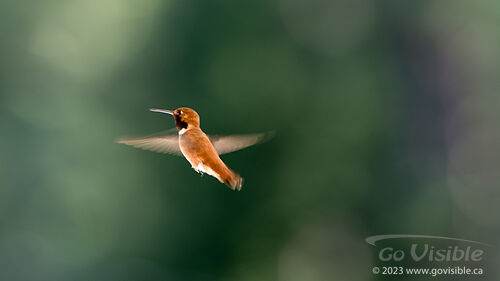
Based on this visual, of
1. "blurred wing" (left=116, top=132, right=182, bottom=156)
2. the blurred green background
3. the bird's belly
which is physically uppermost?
the blurred green background

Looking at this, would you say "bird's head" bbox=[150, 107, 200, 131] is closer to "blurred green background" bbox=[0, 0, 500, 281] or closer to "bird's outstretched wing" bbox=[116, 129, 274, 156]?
"bird's outstretched wing" bbox=[116, 129, 274, 156]

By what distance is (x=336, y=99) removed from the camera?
4766 mm

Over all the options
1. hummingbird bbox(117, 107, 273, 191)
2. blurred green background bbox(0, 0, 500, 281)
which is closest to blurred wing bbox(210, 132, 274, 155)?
hummingbird bbox(117, 107, 273, 191)

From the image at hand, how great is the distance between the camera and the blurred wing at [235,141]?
762mm

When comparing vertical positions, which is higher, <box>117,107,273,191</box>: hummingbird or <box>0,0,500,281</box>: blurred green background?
<box>0,0,500,281</box>: blurred green background

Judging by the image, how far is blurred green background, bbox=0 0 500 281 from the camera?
441cm

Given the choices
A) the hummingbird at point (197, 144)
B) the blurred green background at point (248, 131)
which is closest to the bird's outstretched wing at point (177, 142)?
the hummingbird at point (197, 144)

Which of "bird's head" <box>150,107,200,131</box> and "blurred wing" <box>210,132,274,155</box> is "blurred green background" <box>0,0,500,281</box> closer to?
"blurred wing" <box>210,132,274,155</box>

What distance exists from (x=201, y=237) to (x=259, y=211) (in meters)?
0.50

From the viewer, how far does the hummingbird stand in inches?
29.1

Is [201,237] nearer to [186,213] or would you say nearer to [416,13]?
[186,213]

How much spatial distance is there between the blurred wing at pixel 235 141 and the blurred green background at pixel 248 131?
3131mm

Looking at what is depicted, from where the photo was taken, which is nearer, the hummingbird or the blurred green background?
the hummingbird

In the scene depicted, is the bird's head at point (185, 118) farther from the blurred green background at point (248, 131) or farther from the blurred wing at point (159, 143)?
the blurred green background at point (248, 131)
